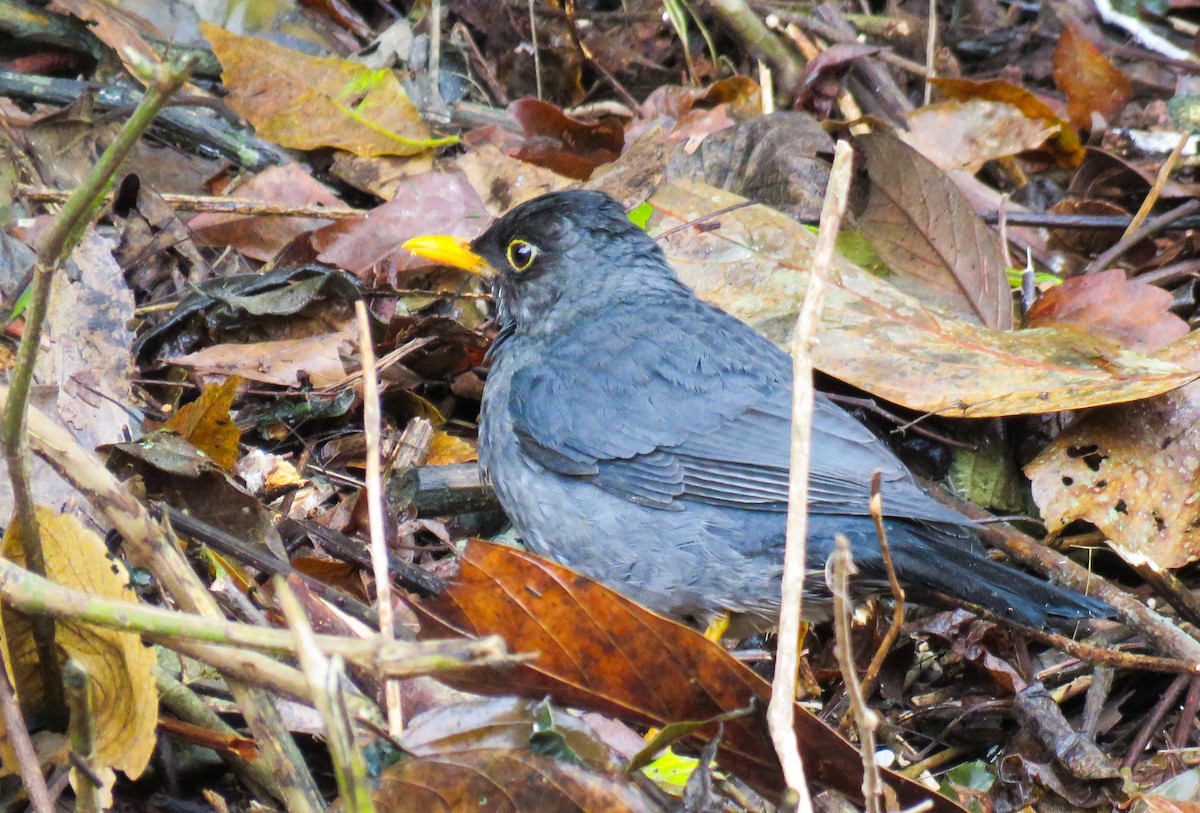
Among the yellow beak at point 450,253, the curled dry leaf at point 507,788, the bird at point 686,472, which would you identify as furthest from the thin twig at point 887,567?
the yellow beak at point 450,253

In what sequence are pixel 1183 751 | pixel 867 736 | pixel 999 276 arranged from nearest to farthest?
1. pixel 867 736
2. pixel 1183 751
3. pixel 999 276

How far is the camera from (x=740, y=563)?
413 centimetres

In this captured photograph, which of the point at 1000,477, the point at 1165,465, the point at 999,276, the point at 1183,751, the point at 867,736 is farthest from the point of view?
the point at 999,276

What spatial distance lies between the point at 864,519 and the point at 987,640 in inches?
25.7

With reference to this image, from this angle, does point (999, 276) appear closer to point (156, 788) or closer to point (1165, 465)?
point (1165, 465)

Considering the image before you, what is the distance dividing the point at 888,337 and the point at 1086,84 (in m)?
2.83

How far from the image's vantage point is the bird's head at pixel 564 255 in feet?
16.0

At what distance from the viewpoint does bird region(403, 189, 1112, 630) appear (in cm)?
399

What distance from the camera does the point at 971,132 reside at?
249 inches

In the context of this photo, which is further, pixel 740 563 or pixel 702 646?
pixel 740 563

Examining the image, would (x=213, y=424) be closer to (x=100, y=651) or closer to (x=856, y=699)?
(x=100, y=651)

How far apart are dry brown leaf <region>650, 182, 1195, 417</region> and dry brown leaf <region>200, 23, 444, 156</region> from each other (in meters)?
1.33

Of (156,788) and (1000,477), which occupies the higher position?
(156,788)

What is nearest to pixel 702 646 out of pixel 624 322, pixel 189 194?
pixel 624 322
